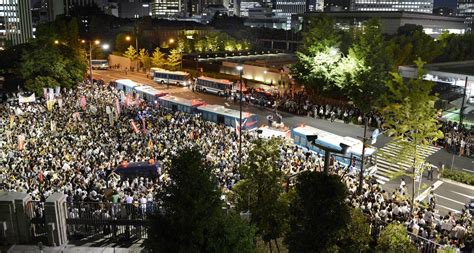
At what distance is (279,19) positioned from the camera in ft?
562

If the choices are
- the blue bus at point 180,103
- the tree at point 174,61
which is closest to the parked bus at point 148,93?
the blue bus at point 180,103

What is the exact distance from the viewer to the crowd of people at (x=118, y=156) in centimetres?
1916

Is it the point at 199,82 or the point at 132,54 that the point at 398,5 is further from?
the point at 199,82

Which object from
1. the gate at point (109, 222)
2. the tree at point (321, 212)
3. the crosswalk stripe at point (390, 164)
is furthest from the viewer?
the crosswalk stripe at point (390, 164)

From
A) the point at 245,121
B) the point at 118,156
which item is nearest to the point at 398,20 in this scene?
the point at 245,121

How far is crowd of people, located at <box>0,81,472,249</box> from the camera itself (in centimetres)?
1916

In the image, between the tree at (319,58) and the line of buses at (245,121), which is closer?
the line of buses at (245,121)

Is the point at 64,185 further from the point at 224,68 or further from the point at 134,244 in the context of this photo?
the point at 224,68

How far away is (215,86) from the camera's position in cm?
5228

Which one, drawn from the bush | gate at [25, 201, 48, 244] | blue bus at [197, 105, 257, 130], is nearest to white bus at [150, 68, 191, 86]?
blue bus at [197, 105, 257, 130]

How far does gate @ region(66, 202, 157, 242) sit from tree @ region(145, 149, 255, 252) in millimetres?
6018

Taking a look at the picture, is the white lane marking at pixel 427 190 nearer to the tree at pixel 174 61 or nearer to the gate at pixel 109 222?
the gate at pixel 109 222

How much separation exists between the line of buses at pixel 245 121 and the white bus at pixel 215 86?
8003 millimetres

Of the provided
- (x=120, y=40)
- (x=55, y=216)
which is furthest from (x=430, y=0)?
(x=55, y=216)
